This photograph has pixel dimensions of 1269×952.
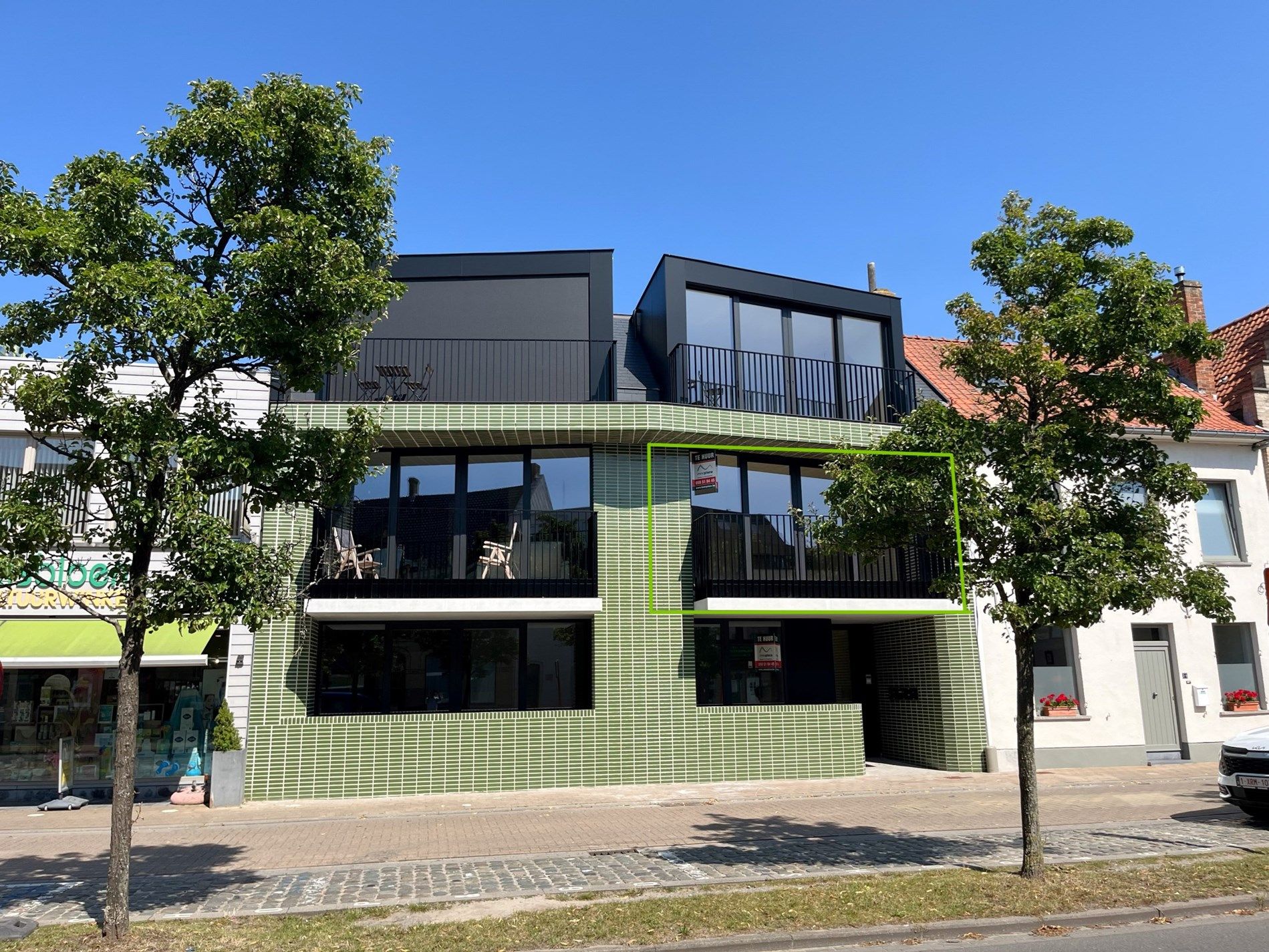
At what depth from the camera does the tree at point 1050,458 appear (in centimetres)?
912

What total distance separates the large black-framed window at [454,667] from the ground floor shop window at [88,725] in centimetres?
214

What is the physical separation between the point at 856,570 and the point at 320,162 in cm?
1204

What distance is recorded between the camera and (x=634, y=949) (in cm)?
703

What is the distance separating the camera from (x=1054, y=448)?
31.4 ft

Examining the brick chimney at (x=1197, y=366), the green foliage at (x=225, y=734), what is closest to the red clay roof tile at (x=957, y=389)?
the brick chimney at (x=1197, y=366)

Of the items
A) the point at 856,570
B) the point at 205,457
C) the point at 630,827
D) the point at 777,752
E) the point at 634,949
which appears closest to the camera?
the point at 634,949

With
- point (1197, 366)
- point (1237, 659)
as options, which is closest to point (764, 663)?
point (1237, 659)

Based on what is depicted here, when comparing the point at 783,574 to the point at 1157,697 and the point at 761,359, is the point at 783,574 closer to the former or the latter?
the point at 761,359

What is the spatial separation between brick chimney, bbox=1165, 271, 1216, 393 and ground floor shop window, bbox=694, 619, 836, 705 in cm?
1143

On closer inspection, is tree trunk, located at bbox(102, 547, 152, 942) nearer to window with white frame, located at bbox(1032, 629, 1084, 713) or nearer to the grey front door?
window with white frame, located at bbox(1032, 629, 1084, 713)

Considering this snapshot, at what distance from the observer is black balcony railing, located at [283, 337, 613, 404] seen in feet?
56.3

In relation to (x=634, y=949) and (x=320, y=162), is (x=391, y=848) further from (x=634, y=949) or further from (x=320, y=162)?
(x=320, y=162)

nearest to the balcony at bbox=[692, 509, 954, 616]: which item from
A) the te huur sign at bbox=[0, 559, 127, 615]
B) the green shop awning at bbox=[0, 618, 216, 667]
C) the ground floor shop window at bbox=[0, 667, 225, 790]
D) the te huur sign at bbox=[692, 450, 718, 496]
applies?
the te huur sign at bbox=[692, 450, 718, 496]

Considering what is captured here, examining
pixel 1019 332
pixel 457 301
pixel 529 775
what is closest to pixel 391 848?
pixel 529 775
